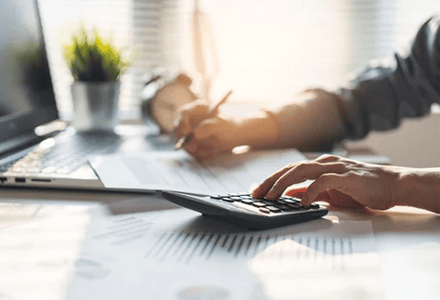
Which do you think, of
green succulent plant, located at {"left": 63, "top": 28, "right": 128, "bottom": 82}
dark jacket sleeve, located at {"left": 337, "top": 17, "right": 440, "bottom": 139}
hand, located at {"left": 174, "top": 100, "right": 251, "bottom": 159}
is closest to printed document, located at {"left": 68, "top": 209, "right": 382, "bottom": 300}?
hand, located at {"left": 174, "top": 100, "right": 251, "bottom": 159}

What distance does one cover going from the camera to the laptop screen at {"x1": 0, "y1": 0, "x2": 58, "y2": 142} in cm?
103

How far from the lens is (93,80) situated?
50.7 inches

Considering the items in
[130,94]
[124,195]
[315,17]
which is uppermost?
[315,17]

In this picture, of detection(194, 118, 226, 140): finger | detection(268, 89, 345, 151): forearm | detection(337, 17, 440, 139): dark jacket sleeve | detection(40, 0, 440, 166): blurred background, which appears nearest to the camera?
detection(194, 118, 226, 140): finger

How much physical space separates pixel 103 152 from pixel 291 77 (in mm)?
1049

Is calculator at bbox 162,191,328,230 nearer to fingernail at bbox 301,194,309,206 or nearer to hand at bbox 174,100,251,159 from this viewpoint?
fingernail at bbox 301,194,309,206

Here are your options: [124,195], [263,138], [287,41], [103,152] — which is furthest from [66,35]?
[287,41]

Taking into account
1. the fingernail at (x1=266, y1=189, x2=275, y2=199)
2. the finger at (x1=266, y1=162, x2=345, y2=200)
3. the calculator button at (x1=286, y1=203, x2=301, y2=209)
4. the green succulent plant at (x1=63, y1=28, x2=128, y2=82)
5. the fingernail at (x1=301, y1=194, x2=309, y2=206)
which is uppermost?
the green succulent plant at (x1=63, y1=28, x2=128, y2=82)

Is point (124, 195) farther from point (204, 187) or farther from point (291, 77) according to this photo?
point (291, 77)

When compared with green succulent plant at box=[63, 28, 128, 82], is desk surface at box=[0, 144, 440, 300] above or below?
below

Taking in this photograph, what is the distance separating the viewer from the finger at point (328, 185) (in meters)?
0.61

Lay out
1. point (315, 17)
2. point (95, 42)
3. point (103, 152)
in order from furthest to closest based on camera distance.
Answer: point (315, 17) < point (95, 42) < point (103, 152)

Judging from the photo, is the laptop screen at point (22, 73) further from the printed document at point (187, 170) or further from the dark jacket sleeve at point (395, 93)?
the dark jacket sleeve at point (395, 93)

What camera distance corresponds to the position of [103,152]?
1029 mm
